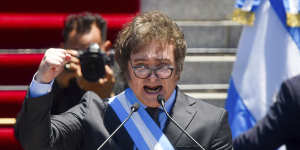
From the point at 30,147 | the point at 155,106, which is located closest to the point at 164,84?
the point at 155,106

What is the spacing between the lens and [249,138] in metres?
2.23

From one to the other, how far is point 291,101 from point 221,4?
6.21 ft

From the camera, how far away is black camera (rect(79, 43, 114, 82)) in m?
2.16

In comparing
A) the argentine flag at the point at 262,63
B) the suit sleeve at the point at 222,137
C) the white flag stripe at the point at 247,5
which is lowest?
the argentine flag at the point at 262,63

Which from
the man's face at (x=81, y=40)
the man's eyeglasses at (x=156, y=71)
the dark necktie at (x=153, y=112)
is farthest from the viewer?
the man's face at (x=81, y=40)

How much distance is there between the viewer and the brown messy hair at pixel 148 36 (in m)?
1.50

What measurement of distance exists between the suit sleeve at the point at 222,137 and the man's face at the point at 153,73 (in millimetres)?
184

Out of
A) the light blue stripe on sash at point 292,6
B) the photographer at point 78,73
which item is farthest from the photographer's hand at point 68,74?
the light blue stripe on sash at point 292,6

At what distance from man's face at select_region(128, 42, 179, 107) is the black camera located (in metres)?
0.66

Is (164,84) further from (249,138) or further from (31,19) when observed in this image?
(31,19)

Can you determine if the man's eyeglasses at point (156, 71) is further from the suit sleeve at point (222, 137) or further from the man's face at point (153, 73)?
the suit sleeve at point (222, 137)

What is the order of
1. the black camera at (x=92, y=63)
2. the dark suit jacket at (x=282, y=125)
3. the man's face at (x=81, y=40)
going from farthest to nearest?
the man's face at (x=81, y=40) < the black camera at (x=92, y=63) < the dark suit jacket at (x=282, y=125)

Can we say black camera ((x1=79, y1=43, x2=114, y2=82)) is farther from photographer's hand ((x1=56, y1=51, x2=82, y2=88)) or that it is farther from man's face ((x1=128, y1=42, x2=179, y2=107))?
man's face ((x1=128, y1=42, x2=179, y2=107))

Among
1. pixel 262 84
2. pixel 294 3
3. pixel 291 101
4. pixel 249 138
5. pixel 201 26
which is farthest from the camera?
pixel 201 26
